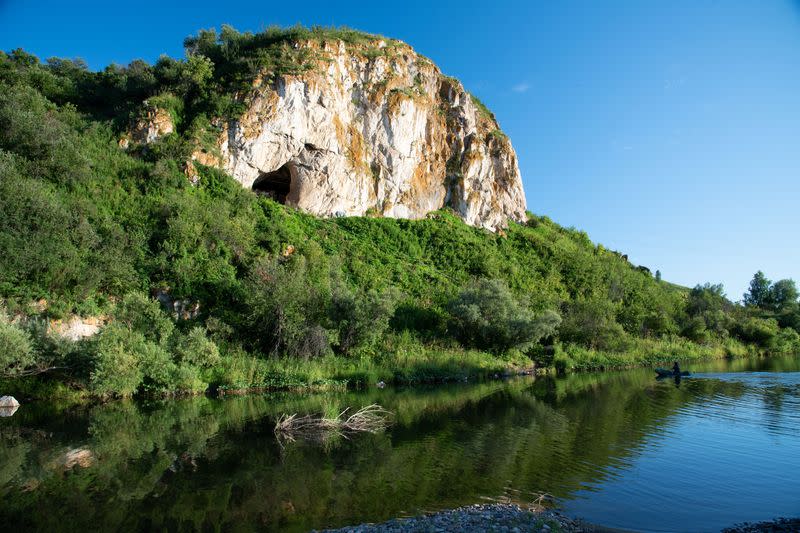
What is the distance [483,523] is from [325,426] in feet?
34.0

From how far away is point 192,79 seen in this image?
1789 inches

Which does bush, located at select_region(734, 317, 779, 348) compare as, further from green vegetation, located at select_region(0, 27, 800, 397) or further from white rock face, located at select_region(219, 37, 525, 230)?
white rock face, located at select_region(219, 37, 525, 230)

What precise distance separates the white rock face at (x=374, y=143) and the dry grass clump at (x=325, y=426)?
30.3m

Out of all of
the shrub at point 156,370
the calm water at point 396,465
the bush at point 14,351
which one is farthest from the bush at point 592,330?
the bush at point 14,351

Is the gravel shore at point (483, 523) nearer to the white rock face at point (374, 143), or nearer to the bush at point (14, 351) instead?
the bush at point (14, 351)

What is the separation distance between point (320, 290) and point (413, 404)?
12699mm

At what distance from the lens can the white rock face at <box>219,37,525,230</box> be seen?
45.3 metres

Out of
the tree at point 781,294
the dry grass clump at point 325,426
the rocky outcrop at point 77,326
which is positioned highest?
the tree at point 781,294

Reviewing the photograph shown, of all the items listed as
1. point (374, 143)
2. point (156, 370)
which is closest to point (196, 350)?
point (156, 370)

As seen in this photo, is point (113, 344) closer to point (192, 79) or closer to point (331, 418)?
point (331, 418)

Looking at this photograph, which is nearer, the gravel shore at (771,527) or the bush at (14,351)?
the gravel shore at (771,527)

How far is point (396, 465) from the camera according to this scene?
1336 centimetres

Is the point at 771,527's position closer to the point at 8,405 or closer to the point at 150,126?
the point at 8,405

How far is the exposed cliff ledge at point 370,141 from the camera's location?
4509 centimetres
